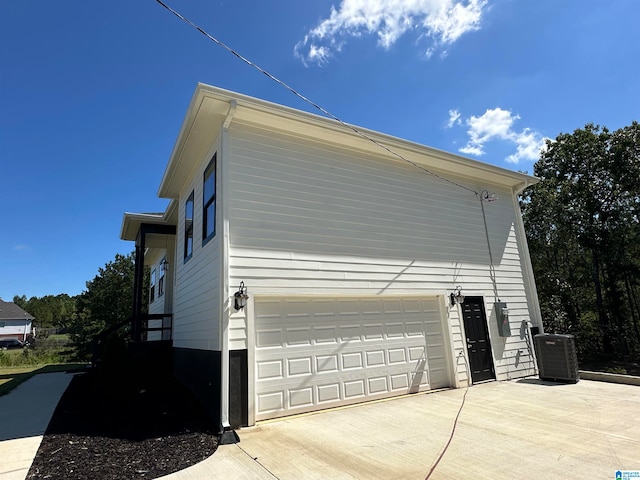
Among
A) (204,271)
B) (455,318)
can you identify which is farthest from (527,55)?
(204,271)

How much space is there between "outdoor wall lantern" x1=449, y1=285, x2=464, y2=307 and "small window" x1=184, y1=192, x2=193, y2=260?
5.79 m

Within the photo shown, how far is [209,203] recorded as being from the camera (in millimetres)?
6555

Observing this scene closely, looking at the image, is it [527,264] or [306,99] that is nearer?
[306,99]

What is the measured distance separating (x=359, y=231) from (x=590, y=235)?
13.7 m

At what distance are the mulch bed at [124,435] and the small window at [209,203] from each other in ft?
9.36

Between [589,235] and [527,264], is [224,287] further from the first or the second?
[589,235]

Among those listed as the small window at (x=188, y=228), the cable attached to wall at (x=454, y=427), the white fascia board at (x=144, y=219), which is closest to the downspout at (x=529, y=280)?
the cable attached to wall at (x=454, y=427)

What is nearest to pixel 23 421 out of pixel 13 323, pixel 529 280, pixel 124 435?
pixel 124 435

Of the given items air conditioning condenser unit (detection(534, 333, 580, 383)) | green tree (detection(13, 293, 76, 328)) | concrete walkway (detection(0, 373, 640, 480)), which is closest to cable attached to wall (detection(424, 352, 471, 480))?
concrete walkway (detection(0, 373, 640, 480))

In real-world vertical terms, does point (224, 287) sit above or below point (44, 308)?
below

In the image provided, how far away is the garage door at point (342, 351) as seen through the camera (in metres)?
5.48

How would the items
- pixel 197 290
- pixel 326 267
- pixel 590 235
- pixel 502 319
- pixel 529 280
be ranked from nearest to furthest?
pixel 326 267
pixel 197 290
pixel 502 319
pixel 529 280
pixel 590 235

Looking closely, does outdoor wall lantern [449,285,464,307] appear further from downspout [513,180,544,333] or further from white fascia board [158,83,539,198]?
white fascia board [158,83,539,198]

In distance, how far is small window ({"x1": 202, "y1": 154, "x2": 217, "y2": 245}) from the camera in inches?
244
